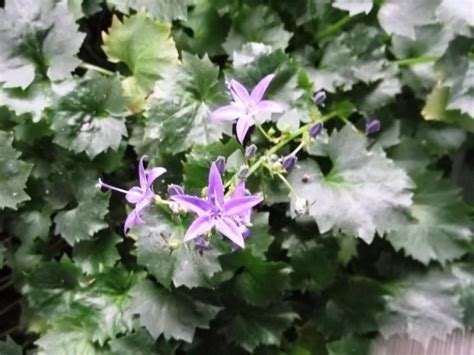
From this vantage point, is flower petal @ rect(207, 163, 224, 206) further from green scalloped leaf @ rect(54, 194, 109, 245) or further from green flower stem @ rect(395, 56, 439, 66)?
green flower stem @ rect(395, 56, 439, 66)

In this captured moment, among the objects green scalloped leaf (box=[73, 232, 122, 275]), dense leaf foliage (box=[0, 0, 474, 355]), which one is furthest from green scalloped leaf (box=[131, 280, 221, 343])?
green scalloped leaf (box=[73, 232, 122, 275])

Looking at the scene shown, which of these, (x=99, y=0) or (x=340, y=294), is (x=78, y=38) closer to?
(x=99, y=0)

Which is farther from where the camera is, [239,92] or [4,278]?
[4,278]

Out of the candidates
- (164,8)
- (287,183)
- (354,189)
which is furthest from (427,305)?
(164,8)

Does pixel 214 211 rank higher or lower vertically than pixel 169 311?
higher

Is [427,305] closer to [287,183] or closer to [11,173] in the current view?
[287,183]

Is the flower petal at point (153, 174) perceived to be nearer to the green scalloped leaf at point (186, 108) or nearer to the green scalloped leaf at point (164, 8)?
the green scalloped leaf at point (186, 108)

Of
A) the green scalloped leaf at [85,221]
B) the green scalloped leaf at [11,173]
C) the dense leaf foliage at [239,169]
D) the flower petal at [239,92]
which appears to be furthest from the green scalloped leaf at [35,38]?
the flower petal at [239,92]

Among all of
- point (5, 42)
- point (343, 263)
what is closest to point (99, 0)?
point (5, 42)
